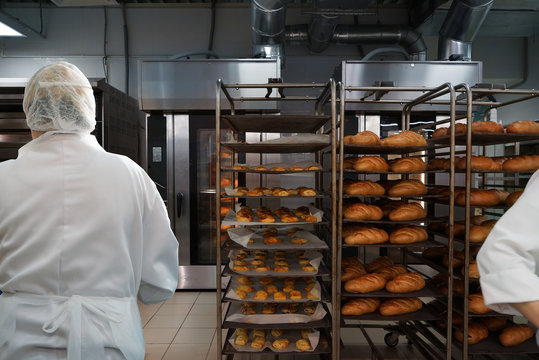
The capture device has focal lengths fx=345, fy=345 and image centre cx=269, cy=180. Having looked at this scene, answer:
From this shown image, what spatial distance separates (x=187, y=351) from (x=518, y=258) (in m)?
2.52

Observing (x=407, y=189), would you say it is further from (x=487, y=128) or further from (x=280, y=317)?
(x=280, y=317)

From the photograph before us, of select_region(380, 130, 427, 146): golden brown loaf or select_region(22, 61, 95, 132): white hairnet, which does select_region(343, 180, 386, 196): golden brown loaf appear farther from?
select_region(22, 61, 95, 132): white hairnet

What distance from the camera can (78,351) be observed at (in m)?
0.99

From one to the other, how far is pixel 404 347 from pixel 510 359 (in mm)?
723

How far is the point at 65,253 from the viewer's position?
101 cm

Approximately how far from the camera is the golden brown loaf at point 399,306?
2199mm

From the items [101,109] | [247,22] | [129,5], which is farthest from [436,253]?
[129,5]

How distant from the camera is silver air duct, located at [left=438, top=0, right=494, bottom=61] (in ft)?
12.2

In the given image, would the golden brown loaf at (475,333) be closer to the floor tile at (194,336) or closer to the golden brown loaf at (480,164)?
the golden brown loaf at (480,164)

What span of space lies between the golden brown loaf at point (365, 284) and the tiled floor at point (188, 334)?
74cm

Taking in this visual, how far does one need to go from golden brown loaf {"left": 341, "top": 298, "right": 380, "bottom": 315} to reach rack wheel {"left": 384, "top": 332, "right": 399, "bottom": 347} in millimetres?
656

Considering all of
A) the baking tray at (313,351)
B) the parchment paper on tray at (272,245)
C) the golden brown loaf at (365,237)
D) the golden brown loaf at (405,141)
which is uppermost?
the golden brown loaf at (405,141)

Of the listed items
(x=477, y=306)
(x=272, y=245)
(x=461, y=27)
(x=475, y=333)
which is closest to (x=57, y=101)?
(x=272, y=245)

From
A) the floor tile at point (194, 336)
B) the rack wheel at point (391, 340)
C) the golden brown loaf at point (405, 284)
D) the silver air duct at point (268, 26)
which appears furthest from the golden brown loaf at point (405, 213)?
the silver air duct at point (268, 26)
